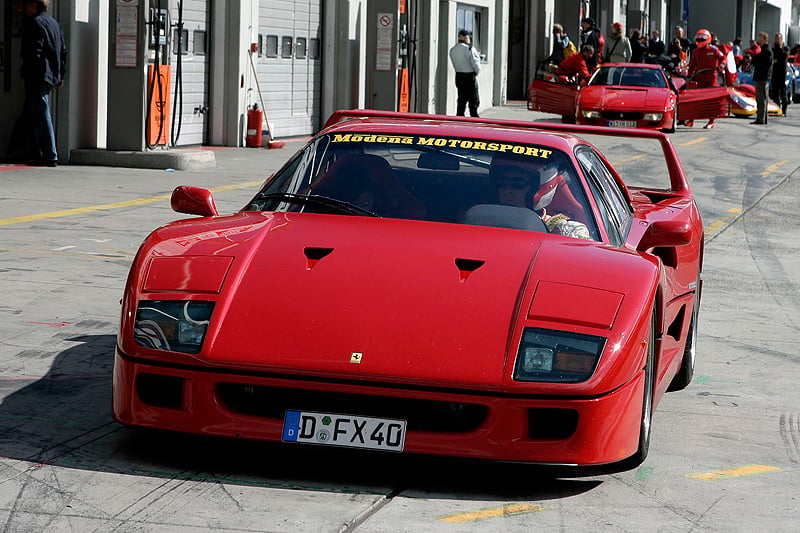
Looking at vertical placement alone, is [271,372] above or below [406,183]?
below

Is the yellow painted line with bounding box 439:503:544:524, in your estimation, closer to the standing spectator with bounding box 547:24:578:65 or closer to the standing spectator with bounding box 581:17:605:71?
the standing spectator with bounding box 581:17:605:71

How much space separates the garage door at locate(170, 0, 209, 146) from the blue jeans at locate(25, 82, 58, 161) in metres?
3.88

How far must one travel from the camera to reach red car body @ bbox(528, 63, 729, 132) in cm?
2469

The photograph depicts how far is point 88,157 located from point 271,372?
1273 cm

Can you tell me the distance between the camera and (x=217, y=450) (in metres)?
4.56

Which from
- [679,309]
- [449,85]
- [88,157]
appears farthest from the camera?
[449,85]

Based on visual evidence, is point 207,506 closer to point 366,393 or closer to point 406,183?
point 366,393

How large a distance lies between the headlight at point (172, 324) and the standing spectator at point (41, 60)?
11.4 m

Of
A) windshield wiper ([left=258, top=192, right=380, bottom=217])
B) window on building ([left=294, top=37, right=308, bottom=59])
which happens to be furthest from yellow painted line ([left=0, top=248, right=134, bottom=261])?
window on building ([left=294, top=37, right=308, bottom=59])

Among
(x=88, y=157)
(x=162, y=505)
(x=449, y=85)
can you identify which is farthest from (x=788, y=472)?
(x=449, y=85)

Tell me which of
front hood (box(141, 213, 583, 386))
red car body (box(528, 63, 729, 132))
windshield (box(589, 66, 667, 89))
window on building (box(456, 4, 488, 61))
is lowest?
front hood (box(141, 213, 583, 386))

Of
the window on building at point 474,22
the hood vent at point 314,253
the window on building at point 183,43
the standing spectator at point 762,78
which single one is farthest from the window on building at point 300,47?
the hood vent at point 314,253

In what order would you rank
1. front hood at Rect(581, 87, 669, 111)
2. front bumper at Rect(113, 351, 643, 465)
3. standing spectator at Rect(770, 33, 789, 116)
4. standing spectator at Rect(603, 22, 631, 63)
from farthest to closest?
1. standing spectator at Rect(770, 33, 789, 116)
2. standing spectator at Rect(603, 22, 631, 63)
3. front hood at Rect(581, 87, 669, 111)
4. front bumper at Rect(113, 351, 643, 465)

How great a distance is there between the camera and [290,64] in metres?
23.2
